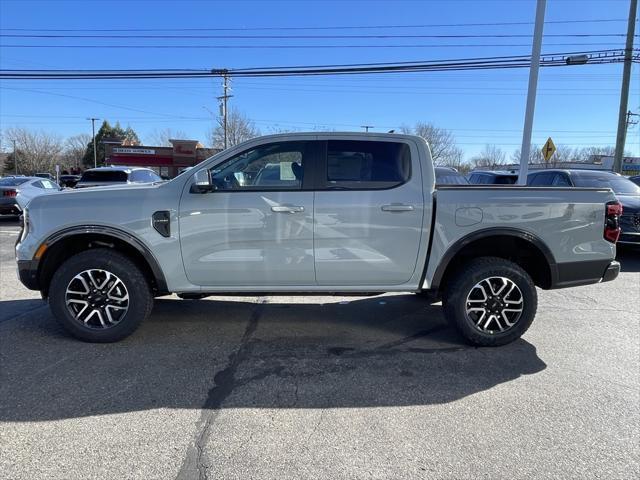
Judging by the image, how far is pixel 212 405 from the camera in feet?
10.3

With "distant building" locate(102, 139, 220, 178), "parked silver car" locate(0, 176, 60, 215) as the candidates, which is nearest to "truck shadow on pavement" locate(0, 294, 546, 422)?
"parked silver car" locate(0, 176, 60, 215)

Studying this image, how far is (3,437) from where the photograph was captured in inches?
107

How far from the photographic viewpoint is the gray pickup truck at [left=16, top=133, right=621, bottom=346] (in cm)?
404

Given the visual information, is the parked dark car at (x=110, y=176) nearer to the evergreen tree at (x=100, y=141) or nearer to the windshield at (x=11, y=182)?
the windshield at (x=11, y=182)

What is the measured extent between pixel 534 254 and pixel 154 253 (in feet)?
12.2

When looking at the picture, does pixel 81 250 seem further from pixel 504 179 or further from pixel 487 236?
pixel 504 179

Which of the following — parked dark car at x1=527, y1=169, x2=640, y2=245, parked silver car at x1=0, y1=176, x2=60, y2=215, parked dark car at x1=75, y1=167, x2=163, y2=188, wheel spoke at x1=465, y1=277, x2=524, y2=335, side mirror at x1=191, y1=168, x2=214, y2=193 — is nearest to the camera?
side mirror at x1=191, y1=168, x2=214, y2=193

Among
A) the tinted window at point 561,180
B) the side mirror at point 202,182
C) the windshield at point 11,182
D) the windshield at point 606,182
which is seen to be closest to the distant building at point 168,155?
the windshield at point 11,182

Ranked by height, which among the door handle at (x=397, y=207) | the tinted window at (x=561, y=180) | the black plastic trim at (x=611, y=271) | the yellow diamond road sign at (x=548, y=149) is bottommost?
the black plastic trim at (x=611, y=271)

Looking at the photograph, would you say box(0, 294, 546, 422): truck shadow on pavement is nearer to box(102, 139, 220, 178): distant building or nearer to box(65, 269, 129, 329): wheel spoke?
box(65, 269, 129, 329): wheel spoke

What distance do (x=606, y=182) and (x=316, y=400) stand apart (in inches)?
373

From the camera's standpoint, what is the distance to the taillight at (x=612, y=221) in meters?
4.18

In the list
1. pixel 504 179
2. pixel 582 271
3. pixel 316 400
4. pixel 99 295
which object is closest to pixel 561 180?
pixel 504 179

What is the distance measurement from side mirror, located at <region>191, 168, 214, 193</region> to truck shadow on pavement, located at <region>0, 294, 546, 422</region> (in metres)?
1.52
